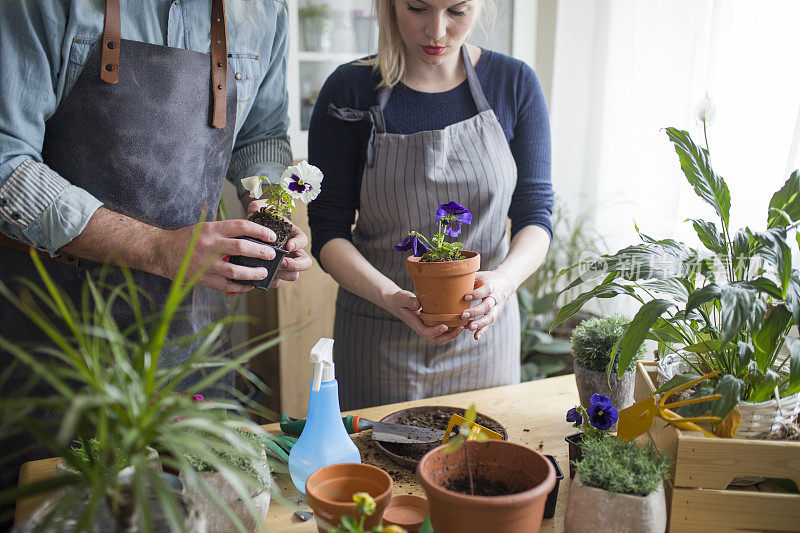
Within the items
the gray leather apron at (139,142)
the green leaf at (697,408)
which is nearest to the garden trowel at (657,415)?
the green leaf at (697,408)

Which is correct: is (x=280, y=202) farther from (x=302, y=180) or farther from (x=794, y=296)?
(x=794, y=296)

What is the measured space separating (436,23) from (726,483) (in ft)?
3.66

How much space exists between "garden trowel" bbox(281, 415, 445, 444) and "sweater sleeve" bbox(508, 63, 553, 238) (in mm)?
714

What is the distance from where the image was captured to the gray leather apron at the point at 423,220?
1633mm

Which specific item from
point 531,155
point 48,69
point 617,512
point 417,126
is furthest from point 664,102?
point 48,69

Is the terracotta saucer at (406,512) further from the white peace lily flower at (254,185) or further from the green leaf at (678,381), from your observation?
the white peace lily flower at (254,185)

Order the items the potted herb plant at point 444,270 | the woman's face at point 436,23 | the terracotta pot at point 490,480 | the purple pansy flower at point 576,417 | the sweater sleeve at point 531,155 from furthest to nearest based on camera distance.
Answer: the sweater sleeve at point 531,155 → the woman's face at point 436,23 → the potted herb plant at point 444,270 → the purple pansy flower at point 576,417 → the terracotta pot at point 490,480

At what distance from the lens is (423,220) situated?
1.64m

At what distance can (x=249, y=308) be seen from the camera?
3107 mm

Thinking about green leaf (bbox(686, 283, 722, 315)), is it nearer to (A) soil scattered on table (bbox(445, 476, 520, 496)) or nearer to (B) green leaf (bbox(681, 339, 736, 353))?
(B) green leaf (bbox(681, 339, 736, 353))

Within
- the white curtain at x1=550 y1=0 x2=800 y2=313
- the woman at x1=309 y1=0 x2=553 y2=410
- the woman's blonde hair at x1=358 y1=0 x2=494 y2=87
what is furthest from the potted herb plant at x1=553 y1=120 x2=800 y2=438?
the white curtain at x1=550 y1=0 x2=800 y2=313

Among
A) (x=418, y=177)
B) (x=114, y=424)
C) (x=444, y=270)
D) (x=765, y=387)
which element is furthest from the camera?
(x=418, y=177)

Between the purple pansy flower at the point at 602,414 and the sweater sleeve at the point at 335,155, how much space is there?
0.82 metres

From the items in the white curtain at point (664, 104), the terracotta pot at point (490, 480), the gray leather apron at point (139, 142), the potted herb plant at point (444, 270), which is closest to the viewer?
the terracotta pot at point (490, 480)
